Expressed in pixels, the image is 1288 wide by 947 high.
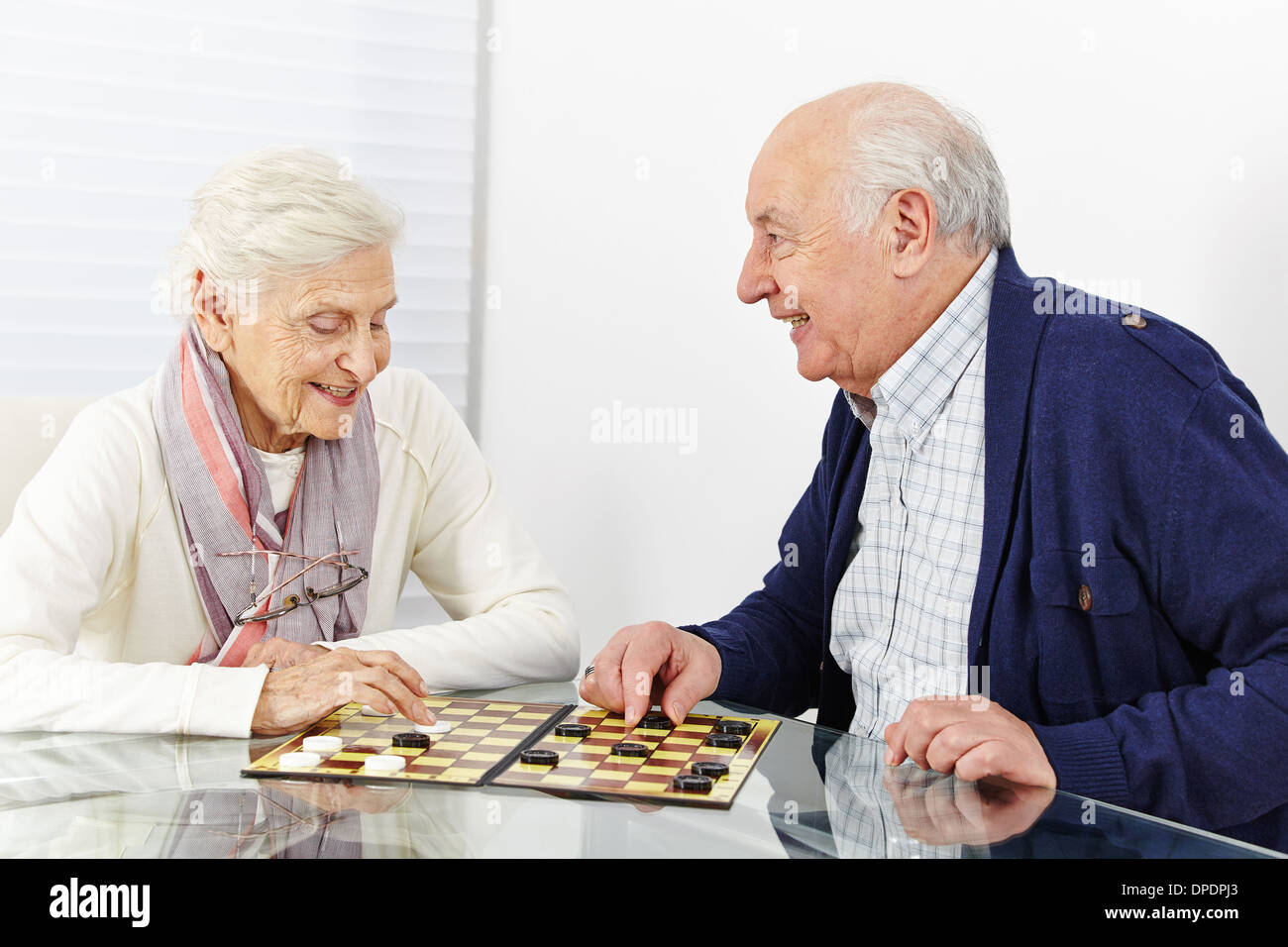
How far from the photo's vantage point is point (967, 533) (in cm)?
164

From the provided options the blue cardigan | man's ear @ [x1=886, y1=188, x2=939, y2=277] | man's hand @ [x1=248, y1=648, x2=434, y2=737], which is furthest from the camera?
man's ear @ [x1=886, y1=188, x2=939, y2=277]

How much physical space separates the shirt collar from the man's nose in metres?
0.21

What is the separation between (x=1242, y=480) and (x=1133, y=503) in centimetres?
12

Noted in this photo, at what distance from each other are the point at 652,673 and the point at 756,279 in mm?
579

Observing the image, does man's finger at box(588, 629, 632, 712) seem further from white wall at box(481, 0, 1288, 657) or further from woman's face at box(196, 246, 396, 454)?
white wall at box(481, 0, 1288, 657)

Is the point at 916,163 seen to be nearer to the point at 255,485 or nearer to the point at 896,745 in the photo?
the point at 896,745

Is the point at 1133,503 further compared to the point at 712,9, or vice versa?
the point at 712,9

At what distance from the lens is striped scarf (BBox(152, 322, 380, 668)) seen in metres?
1.84

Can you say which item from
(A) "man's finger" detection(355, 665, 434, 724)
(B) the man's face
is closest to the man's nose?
(B) the man's face

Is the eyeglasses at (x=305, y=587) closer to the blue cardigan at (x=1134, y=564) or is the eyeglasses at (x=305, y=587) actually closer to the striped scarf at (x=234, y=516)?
the striped scarf at (x=234, y=516)

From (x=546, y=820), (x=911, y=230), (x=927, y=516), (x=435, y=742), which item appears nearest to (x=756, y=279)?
(x=911, y=230)

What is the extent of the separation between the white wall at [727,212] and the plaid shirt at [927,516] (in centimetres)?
35
